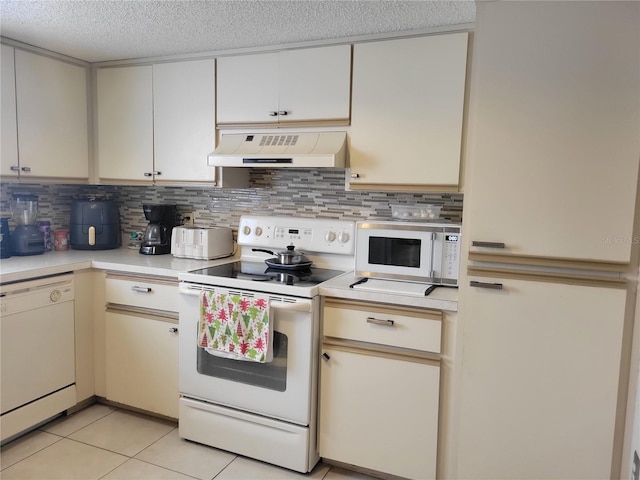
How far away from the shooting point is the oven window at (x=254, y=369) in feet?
7.24

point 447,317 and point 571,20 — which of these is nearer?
point 571,20

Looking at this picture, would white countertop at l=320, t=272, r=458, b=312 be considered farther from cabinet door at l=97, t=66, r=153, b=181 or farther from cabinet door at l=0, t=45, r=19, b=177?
cabinet door at l=0, t=45, r=19, b=177

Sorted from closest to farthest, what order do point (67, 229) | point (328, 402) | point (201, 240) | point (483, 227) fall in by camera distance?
point (483, 227), point (328, 402), point (201, 240), point (67, 229)

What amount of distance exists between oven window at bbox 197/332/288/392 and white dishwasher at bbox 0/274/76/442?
32.6 inches

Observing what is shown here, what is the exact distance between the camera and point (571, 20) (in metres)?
1.67

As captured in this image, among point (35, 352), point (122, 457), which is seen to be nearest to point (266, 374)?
point (122, 457)

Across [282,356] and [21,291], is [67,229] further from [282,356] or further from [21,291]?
[282,356]

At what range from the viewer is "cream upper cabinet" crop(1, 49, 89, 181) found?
2.59 metres

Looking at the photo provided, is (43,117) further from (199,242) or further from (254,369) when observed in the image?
(254,369)

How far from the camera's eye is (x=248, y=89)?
259 centimetres

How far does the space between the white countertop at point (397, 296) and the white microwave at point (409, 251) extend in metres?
0.10

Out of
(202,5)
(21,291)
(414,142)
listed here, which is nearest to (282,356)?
(414,142)

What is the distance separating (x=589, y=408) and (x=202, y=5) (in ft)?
7.43

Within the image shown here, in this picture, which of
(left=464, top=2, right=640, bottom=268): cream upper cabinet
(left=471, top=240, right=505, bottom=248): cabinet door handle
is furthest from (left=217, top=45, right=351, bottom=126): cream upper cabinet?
(left=471, top=240, right=505, bottom=248): cabinet door handle
